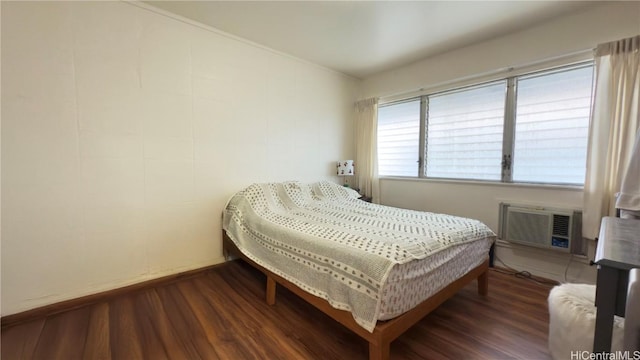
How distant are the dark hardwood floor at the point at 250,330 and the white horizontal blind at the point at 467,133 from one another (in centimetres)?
140

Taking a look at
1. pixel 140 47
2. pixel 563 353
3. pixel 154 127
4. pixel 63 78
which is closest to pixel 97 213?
pixel 154 127

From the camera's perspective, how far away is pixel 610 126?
2094 mm

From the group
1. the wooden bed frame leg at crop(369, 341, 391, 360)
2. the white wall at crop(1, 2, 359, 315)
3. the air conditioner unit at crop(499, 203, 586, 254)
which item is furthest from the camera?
the air conditioner unit at crop(499, 203, 586, 254)

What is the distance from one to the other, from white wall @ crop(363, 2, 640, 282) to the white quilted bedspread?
90 cm

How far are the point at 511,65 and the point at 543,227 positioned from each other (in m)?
1.67

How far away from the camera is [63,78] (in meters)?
1.90

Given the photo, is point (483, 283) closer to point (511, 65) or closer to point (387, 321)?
point (387, 321)

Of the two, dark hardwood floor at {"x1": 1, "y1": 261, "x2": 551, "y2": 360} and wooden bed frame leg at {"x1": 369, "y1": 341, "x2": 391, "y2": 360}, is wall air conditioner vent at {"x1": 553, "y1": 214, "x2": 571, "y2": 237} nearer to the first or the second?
dark hardwood floor at {"x1": 1, "y1": 261, "x2": 551, "y2": 360}

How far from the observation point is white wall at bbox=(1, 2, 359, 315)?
1.79 meters

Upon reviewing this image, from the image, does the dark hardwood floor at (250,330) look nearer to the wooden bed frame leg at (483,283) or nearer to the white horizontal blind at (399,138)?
the wooden bed frame leg at (483,283)

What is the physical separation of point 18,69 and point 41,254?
1329 millimetres

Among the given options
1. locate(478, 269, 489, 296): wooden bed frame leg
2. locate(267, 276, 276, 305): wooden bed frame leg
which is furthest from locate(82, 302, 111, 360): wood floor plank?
locate(478, 269, 489, 296): wooden bed frame leg

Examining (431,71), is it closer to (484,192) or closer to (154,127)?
(484,192)

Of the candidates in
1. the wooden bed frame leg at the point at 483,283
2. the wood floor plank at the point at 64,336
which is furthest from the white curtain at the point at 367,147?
the wood floor plank at the point at 64,336
